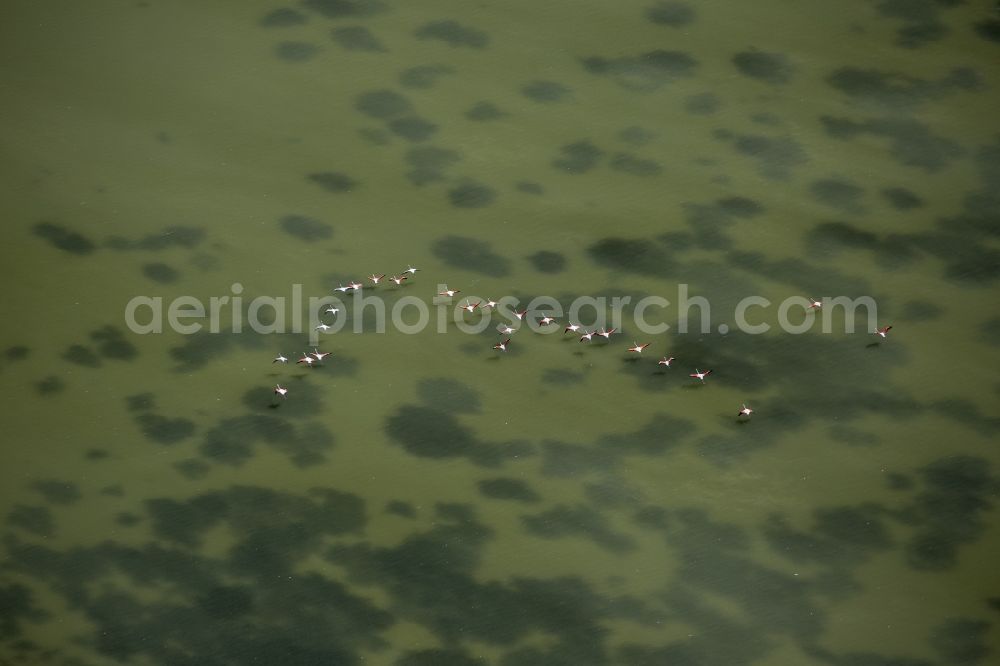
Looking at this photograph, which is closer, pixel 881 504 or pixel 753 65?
pixel 881 504

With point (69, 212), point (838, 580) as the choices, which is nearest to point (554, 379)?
point (838, 580)

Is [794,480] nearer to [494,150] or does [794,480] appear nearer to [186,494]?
[494,150]

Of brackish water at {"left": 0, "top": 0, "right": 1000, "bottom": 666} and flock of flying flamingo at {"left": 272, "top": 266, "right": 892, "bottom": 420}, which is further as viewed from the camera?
flock of flying flamingo at {"left": 272, "top": 266, "right": 892, "bottom": 420}

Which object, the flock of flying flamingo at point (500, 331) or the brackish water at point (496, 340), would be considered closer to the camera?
the brackish water at point (496, 340)
